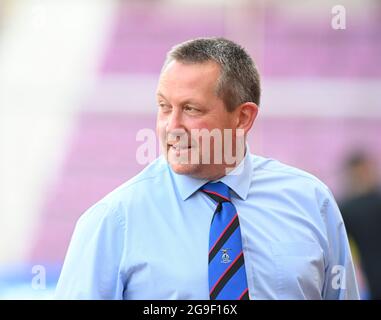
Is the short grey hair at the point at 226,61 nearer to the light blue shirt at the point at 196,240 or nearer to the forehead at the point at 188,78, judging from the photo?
the forehead at the point at 188,78

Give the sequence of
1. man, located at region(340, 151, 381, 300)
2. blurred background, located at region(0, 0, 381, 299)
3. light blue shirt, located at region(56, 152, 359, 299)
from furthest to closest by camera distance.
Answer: blurred background, located at region(0, 0, 381, 299) → man, located at region(340, 151, 381, 300) → light blue shirt, located at region(56, 152, 359, 299)

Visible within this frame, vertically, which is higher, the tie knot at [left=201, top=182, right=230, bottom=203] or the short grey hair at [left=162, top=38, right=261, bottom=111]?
the short grey hair at [left=162, top=38, right=261, bottom=111]

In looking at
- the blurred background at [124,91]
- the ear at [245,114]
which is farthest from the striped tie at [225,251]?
the blurred background at [124,91]

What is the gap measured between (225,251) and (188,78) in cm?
36

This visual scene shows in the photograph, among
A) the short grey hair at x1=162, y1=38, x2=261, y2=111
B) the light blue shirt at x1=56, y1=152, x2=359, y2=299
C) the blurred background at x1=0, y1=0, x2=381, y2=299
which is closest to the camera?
the light blue shirt at x1=56, y1=152, x2=359, y2=299

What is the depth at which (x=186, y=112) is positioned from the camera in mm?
1613

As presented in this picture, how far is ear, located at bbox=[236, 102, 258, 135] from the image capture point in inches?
69.1

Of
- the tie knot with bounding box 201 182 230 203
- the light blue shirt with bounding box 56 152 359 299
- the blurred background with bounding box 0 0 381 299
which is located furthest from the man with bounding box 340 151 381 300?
the tie knot with bounding box 201 182 230 203

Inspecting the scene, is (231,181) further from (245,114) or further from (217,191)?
(245,114)

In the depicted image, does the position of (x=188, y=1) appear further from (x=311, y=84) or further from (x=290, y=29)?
(x=311, y=84)

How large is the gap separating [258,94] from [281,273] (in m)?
0.43

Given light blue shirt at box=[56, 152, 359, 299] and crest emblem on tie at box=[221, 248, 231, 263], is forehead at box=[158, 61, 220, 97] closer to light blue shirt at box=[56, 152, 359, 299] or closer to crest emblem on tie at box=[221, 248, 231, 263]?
light blue shirt at box=[56, 152, 359, 299]

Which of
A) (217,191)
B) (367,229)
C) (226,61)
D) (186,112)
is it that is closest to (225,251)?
(217,191)

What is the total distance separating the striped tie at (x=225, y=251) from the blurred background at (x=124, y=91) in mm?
4998
